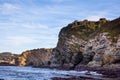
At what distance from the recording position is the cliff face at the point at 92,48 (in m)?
114

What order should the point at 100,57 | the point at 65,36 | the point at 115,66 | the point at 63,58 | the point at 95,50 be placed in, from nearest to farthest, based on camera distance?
the point at 115,66 < the point at 100,57 < the point at 95,50 < the point at 63,58 < the point at 65,36

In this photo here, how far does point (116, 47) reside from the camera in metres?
113

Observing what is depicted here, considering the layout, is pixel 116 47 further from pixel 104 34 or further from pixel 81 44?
pixel 81 44

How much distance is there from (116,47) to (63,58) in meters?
66.2

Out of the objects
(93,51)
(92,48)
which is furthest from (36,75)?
(92,48)

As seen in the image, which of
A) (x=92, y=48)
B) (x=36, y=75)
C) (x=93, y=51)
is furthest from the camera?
(x=92, y=48)

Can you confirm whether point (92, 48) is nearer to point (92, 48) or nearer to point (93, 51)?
point (92, 48)

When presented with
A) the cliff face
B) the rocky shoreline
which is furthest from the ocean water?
the cliff face

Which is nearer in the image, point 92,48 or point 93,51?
point 93,51

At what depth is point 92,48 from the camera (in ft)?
459

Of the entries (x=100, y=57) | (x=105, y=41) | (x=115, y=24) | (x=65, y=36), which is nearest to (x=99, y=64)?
(x=100, y=57)

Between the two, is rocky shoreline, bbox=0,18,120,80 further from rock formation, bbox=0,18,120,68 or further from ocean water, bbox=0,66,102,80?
ocean water, bbox=0,66,102,80

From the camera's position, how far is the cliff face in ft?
373

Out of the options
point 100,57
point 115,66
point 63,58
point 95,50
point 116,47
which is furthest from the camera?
point 63,58
